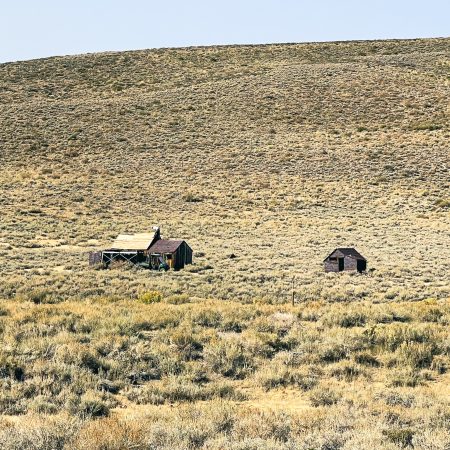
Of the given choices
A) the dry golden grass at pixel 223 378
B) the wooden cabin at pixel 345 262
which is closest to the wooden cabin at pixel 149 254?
the wooden cabin at pixel 345 262

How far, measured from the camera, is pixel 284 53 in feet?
312

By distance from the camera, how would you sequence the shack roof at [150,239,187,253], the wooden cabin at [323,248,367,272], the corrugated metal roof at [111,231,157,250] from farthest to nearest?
the corrugated metal roof at [111,231,157,250] → the shack roof at [150,239,187,253] → the wooden cabin at [323,248,367,272]

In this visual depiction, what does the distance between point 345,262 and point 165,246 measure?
348 inches

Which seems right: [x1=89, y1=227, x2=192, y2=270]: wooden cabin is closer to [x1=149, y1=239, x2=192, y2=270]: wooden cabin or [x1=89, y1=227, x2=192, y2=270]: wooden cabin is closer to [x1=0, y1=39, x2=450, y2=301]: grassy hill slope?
[x1=149, y1=239, x2=192, y2=270]: wooden cabin

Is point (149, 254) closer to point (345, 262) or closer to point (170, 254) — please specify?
point (170, 254)

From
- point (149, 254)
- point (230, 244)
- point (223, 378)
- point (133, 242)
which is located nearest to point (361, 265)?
point (149, 254)

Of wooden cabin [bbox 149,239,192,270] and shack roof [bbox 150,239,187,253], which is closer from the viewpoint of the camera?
wooden cabin [bbox 149,239,192,270]

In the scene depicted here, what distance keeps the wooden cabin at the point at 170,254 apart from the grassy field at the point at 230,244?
865 mm

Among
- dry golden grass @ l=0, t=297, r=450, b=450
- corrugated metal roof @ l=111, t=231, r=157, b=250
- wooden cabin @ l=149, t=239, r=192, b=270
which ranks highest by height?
corrugated metal roof @ l=111, t=231, r=157, b=250

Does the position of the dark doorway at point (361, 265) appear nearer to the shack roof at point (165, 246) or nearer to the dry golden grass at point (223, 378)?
the shack roof at point (165, 246)

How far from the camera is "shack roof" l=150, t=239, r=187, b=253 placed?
29.0 metres

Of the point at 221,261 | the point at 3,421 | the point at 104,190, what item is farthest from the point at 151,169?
the point at 3,421

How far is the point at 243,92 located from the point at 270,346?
68150 mm

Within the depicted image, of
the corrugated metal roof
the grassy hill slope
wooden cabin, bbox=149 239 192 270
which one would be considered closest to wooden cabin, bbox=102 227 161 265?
the corrugated metal roof
